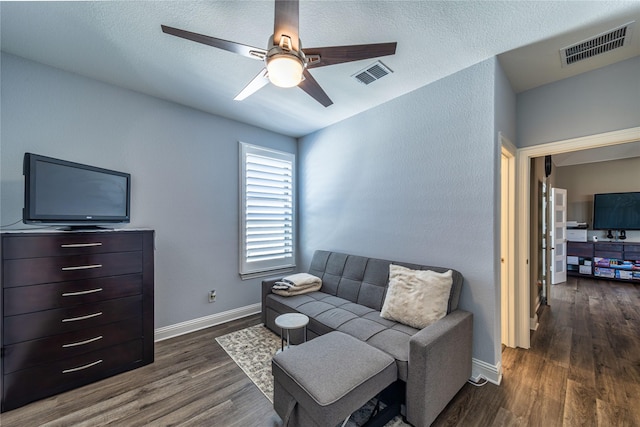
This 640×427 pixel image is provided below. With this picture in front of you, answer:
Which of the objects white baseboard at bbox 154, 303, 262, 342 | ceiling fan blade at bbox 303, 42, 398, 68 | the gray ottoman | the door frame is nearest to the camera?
the gray ottoman

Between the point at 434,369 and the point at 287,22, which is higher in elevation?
the point at 287,22

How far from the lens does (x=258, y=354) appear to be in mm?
2504

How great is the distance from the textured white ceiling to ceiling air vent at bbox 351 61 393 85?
0.06m

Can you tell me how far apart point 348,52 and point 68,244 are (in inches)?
99.2

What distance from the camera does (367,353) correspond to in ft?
5.43

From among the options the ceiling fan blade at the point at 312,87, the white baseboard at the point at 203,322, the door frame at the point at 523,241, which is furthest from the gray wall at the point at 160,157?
the door frame at the point at 523,241

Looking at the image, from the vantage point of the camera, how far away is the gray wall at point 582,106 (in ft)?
6.94

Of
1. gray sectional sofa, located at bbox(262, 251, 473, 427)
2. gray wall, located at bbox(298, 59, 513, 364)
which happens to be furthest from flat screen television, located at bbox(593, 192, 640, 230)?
gray sectional sofa, located at bbox(262, 251, 473, 427)

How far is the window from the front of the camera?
3.50 meters

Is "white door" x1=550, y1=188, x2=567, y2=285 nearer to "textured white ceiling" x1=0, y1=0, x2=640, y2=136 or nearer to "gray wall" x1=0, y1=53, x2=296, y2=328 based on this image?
"textured white ceiling" x1=0, y1=0, x2=640, y2=136

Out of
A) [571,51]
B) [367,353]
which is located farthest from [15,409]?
[571,51]

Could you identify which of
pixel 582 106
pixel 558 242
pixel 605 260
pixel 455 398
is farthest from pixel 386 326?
pixel 605 260

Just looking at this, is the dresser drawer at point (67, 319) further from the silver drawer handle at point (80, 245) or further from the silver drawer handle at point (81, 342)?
the silver drawer handle at point (80, 245)

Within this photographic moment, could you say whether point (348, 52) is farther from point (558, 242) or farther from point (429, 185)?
point (558, 242)
